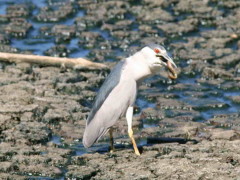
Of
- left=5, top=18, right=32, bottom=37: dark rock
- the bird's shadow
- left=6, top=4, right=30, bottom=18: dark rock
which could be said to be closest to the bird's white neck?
the bird's shadow

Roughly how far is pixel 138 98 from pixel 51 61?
147 centimetres

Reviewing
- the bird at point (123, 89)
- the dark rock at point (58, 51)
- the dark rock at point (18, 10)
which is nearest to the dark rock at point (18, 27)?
the dark rock at point (18, 10)

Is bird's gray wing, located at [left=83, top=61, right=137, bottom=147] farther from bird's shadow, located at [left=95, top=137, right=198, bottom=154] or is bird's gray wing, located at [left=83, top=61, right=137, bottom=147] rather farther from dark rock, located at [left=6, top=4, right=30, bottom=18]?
dark rock, located at [left=6, top=4, right=30, bottom=18]

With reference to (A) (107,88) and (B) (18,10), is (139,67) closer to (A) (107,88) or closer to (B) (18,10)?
(A) (107,88)

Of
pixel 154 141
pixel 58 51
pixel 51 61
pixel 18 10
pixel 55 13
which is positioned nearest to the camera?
pixel 154 141

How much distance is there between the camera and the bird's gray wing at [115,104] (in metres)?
8.77

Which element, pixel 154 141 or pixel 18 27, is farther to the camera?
pixel 18 27

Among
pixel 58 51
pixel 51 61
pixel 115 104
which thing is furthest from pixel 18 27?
pixel 115 104

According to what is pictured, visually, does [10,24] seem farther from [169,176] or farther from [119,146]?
[169,176]

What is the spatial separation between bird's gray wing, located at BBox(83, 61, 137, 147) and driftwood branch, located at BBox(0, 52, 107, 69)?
8.98ft

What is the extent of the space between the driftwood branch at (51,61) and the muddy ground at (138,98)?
0.29 feet

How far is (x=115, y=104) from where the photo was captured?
347 inches

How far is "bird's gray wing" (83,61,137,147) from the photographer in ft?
28.8

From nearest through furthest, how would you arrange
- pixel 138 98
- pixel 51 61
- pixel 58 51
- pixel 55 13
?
pixel 138 98 < pixel 51 61 < pixel 58 51 < pixel 55 13
